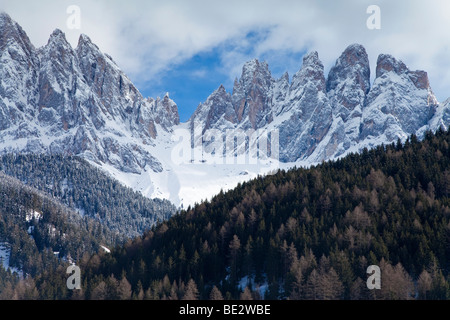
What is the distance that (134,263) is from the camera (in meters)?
112

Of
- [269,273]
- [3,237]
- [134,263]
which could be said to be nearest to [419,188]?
[269,273]

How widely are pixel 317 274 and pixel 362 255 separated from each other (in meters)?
10.9

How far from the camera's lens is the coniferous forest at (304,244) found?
276ft

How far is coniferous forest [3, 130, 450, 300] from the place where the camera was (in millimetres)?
84125

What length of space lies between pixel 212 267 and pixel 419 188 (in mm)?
49116

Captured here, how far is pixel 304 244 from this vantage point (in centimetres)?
9588
